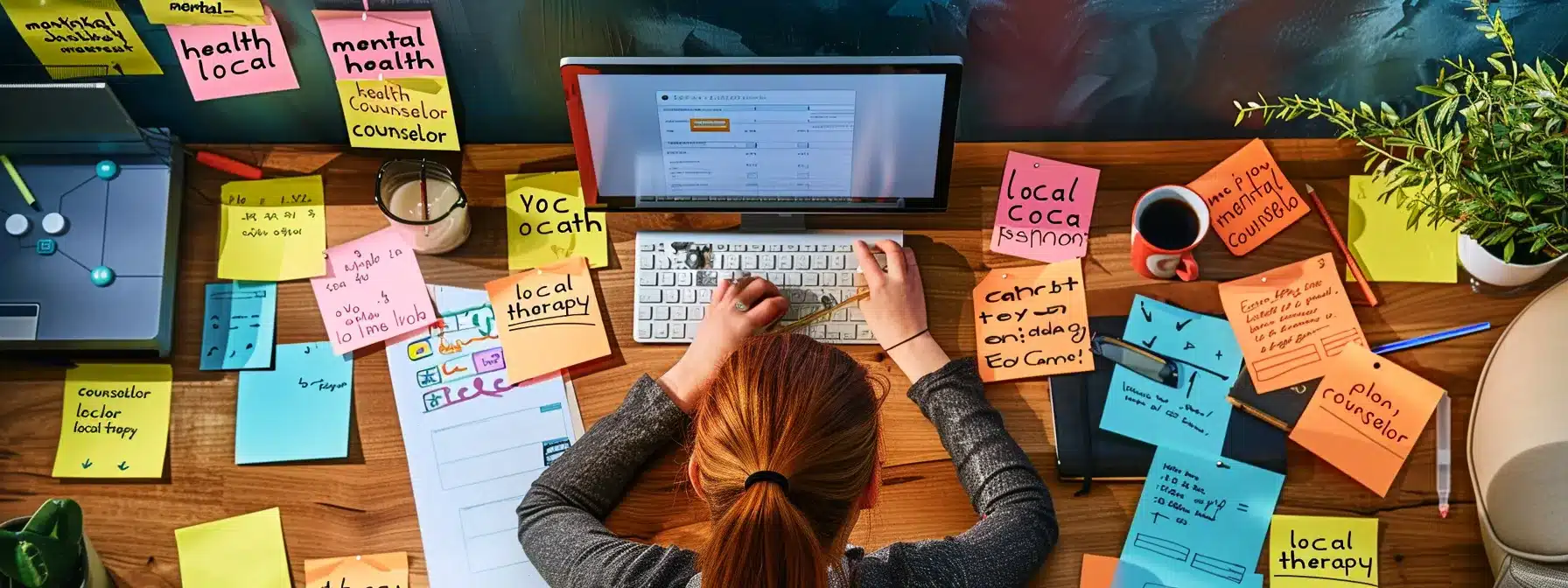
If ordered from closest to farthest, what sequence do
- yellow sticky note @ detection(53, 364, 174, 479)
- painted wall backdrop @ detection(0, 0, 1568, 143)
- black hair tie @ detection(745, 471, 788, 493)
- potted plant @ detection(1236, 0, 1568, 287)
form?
1. black hair tie @ detection(745, 471, 788, 493)
2. potted plant @ detection(1236, 0, 1568, 287)
3. painted wall backdrop @ detection(0, 0, 1568, 143)
4. yellow sticky note @ detection(53, 364, 174, 479)

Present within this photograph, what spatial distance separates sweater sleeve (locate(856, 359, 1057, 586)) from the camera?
1.00 m

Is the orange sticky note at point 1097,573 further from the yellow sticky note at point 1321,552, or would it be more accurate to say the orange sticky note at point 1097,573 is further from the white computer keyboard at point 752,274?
the white computer keyboard at point 752,274

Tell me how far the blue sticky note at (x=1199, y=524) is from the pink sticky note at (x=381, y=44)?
3.08 feet

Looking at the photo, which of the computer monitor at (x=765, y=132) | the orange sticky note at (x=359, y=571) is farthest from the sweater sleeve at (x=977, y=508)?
the orange sticky note at (x=359, y=571)

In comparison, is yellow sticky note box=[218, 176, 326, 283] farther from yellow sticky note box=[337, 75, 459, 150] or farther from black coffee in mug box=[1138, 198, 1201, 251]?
black coffee in mug box=[1138, 198, 1201, 251]

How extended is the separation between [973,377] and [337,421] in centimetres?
74

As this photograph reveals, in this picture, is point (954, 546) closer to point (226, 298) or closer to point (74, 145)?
point (226, 298)

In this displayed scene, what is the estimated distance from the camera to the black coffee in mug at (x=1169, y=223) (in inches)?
45.6

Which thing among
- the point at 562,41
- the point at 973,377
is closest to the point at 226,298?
the point at 562,41

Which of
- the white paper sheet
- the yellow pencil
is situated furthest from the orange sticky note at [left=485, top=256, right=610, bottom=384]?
the yellow pencil

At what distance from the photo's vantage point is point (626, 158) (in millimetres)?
1084

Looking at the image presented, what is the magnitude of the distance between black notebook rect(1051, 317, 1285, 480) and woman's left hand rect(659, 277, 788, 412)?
1.12 ft

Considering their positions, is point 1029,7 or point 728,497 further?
point 1029,7

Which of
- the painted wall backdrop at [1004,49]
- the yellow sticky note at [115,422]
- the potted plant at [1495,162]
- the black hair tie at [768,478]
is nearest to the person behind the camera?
the black hair tie at [768,478]
